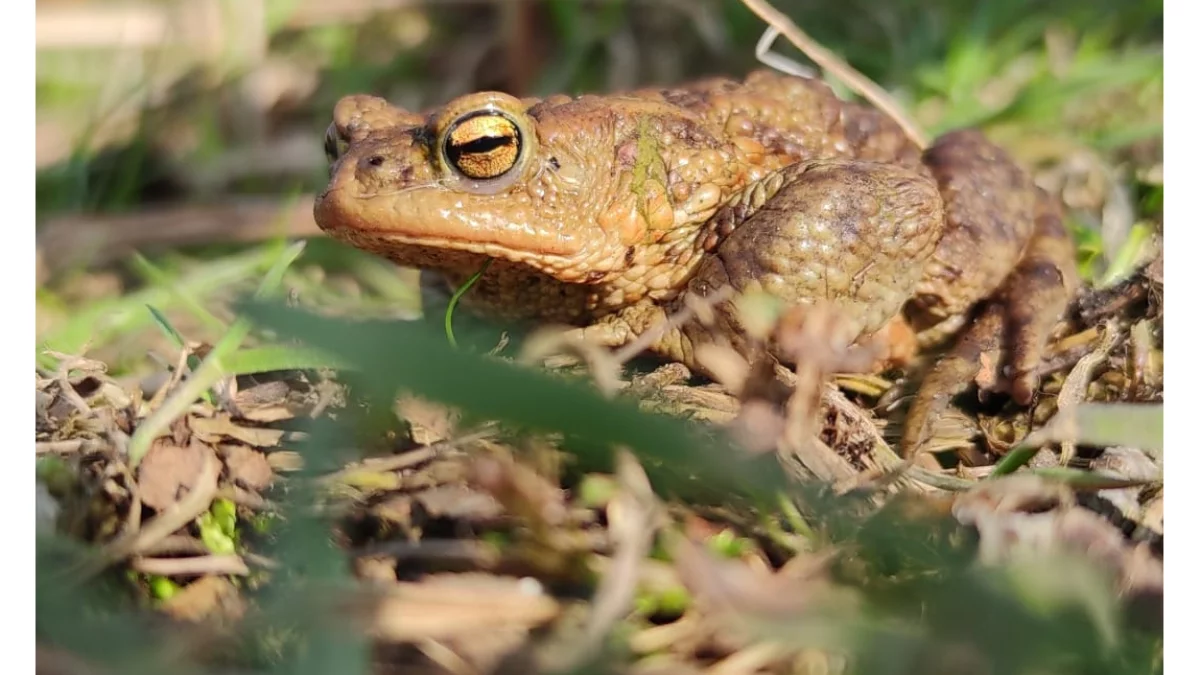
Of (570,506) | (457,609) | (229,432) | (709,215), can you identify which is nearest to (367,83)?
(709,215)

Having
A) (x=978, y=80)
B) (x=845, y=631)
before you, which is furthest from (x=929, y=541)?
(x=978, y=80)

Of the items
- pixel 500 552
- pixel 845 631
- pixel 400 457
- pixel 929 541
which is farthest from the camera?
pixel 400 457

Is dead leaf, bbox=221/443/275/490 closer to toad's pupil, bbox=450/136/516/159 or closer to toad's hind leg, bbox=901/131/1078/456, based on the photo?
toad's pupil, bbox=450/136/516/159

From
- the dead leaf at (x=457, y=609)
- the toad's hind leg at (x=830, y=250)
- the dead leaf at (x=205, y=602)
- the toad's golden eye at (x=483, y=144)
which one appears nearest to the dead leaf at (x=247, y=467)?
the dead leaf at (x=205, y=602)

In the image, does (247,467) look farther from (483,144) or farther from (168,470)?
(483,144)

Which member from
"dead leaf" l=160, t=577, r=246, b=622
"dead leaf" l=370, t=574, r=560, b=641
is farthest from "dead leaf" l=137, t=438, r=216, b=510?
"dead leaf" l=370, t=574, r=560, b=641

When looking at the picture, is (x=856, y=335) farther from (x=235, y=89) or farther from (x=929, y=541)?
(x=235, y=89)

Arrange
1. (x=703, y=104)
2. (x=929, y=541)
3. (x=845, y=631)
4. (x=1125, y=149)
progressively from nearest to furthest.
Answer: (x=845, y=631) → (x=929, y=541) → (x=703, y=104) → (x=1125, y=149)
